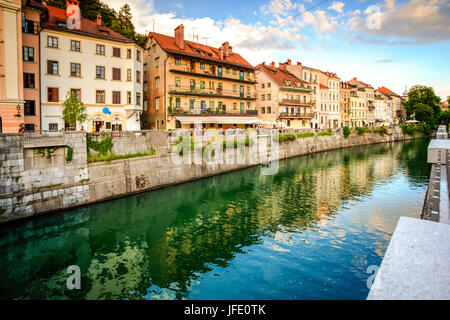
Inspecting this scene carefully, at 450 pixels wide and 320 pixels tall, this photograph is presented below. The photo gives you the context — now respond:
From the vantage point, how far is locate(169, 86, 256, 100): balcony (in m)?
40.5

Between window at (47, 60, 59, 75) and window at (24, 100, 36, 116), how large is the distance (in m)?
3.77

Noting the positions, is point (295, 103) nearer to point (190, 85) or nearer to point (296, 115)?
point (296, 115)

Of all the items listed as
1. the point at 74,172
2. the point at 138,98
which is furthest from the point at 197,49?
the point at 74,172

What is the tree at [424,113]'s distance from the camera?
8519 cm

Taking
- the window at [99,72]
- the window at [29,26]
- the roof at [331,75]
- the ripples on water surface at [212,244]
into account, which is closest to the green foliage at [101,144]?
the ripples on water surface at [212,244]

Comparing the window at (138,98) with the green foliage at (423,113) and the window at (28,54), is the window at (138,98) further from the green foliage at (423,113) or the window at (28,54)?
the green foliage at (423,113)

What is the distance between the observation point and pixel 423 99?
3472 inches

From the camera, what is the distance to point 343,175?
31.9 meters

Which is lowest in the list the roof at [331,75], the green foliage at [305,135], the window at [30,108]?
the green foliage at [305,135]

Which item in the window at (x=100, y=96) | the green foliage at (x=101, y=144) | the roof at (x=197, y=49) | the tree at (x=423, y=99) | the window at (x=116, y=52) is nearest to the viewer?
the green foliage at (x=101, y=144)

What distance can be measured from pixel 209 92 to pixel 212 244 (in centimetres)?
3395

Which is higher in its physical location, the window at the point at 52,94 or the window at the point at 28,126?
the window at the point at 52,94

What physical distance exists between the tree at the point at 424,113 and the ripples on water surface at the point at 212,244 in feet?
251

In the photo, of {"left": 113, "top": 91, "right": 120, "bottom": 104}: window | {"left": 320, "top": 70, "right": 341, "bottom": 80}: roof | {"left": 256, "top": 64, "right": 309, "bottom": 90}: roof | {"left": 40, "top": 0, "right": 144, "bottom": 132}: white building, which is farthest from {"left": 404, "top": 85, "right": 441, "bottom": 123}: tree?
{"left": 113, "top": 91, "right": 120, "bottom": 104}: window
